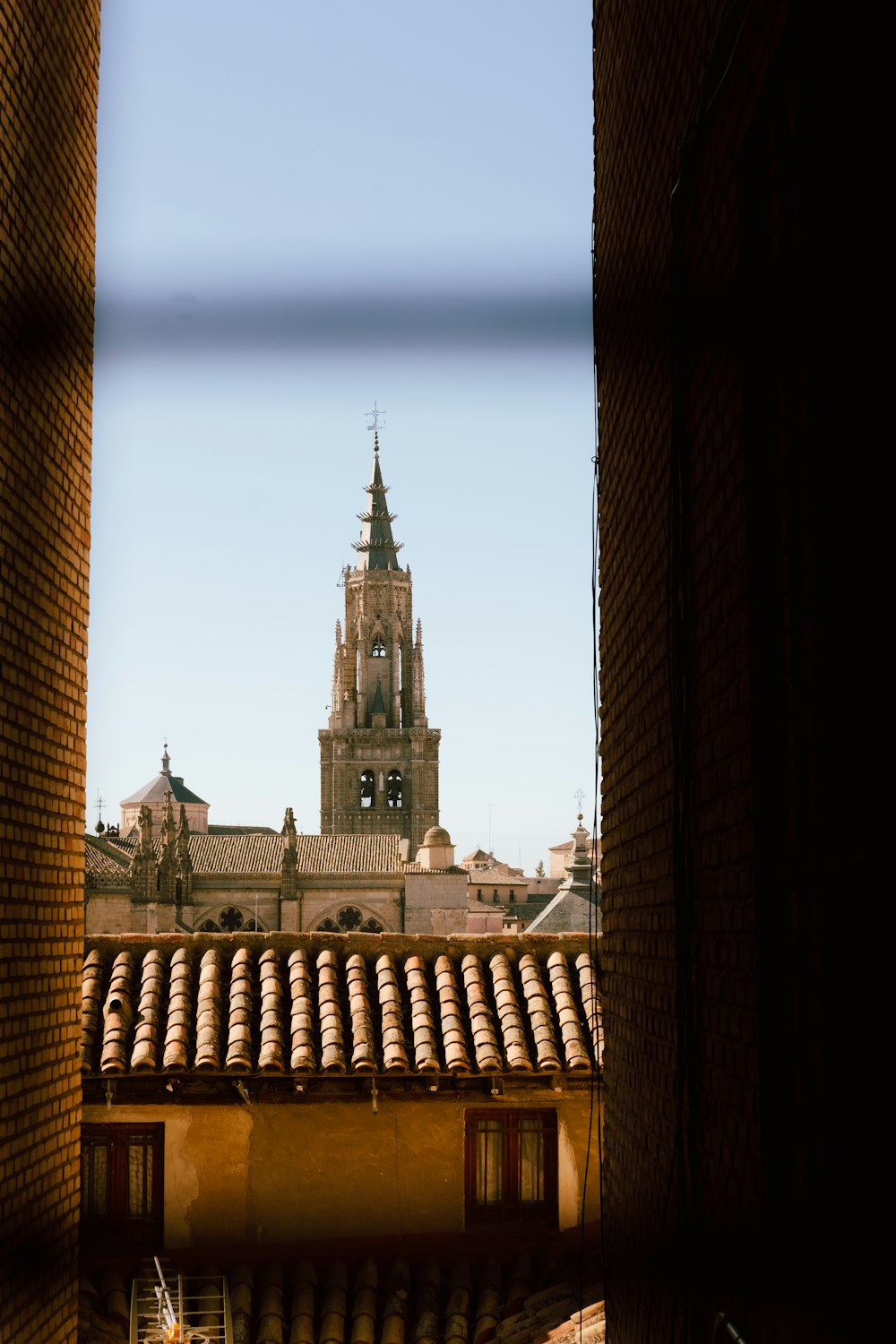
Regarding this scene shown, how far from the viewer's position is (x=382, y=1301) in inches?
394

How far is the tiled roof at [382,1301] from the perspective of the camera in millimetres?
9555

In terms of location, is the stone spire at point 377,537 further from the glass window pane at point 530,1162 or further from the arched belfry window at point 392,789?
the glass window pane at point 530,1162

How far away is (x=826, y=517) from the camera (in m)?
3.26

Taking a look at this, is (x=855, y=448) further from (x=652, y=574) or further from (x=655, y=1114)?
(x=655, y=1114)

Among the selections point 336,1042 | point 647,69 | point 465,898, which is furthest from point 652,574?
point 465,898

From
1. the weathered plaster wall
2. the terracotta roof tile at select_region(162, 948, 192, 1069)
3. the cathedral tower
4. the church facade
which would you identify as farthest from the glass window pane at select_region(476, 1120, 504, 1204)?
the cathedral tower

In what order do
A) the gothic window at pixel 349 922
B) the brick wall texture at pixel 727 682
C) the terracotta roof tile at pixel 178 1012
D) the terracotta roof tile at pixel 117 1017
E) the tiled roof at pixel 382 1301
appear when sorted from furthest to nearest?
1. the gothic window at pixel 349 922
2. the terracotta roof tile at pixel 178 1012
3. the terracotta roof tile at pixel 117 1017
4. the tiled roof at pixel 382 1301
5. the brick wall texture at pixel 727 682

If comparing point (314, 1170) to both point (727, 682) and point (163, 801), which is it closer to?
point (727, 682)

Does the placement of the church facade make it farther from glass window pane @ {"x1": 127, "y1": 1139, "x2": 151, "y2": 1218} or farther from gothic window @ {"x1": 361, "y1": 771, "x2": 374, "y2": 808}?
glass window pane @ {"x1": 127, "y1": 1139, "x2": 151, "y2": 1218}

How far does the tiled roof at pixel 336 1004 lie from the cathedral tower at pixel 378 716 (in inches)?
3727

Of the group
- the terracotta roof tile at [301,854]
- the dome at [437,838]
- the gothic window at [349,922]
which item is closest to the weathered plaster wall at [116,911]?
the terracotta roof tile at [301,854]

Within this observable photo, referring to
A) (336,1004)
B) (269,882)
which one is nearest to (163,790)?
(269,882)

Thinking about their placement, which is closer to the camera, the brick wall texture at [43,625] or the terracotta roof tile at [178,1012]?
the brick wall texture at [43,625]

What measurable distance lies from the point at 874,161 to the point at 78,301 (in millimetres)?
4562
